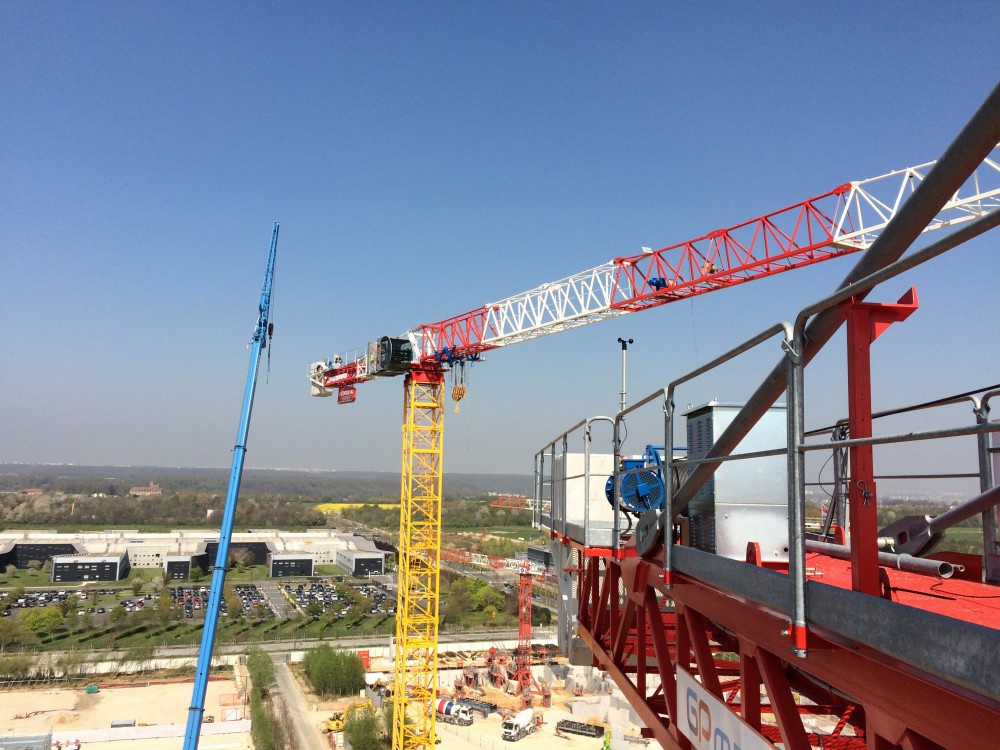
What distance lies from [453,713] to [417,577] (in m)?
11.7

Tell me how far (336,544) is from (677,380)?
284 ft

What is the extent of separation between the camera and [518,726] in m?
30.4

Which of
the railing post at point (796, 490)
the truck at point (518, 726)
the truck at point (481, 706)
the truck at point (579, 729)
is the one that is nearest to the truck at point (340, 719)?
the truck at point (481, 706)

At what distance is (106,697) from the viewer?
35.3 metres

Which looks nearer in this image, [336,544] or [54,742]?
[54,742]

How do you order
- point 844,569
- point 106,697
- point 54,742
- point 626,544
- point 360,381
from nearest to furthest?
point 844,569 → point 626,544 → point 54,742 → point 360,381 → point 106,697

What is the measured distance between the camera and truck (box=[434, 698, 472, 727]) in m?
32.5

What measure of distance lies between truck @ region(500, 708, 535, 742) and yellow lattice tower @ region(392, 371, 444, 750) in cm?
627

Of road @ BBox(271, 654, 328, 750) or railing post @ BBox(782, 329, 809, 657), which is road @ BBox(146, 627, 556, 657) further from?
railing post @ BBox(782, 329, 809, 657)

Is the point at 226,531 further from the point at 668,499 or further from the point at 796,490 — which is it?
the point at 796,490

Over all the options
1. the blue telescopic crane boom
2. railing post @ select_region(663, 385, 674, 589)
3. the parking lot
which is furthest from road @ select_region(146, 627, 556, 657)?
railing post @ select_region(663, 385, 674, 589)

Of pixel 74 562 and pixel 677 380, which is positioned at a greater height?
pixel 677 380

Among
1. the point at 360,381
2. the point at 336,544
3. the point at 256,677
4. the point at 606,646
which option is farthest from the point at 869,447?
the point at 336,544

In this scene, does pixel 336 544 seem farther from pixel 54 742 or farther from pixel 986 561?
pixel 986 561
